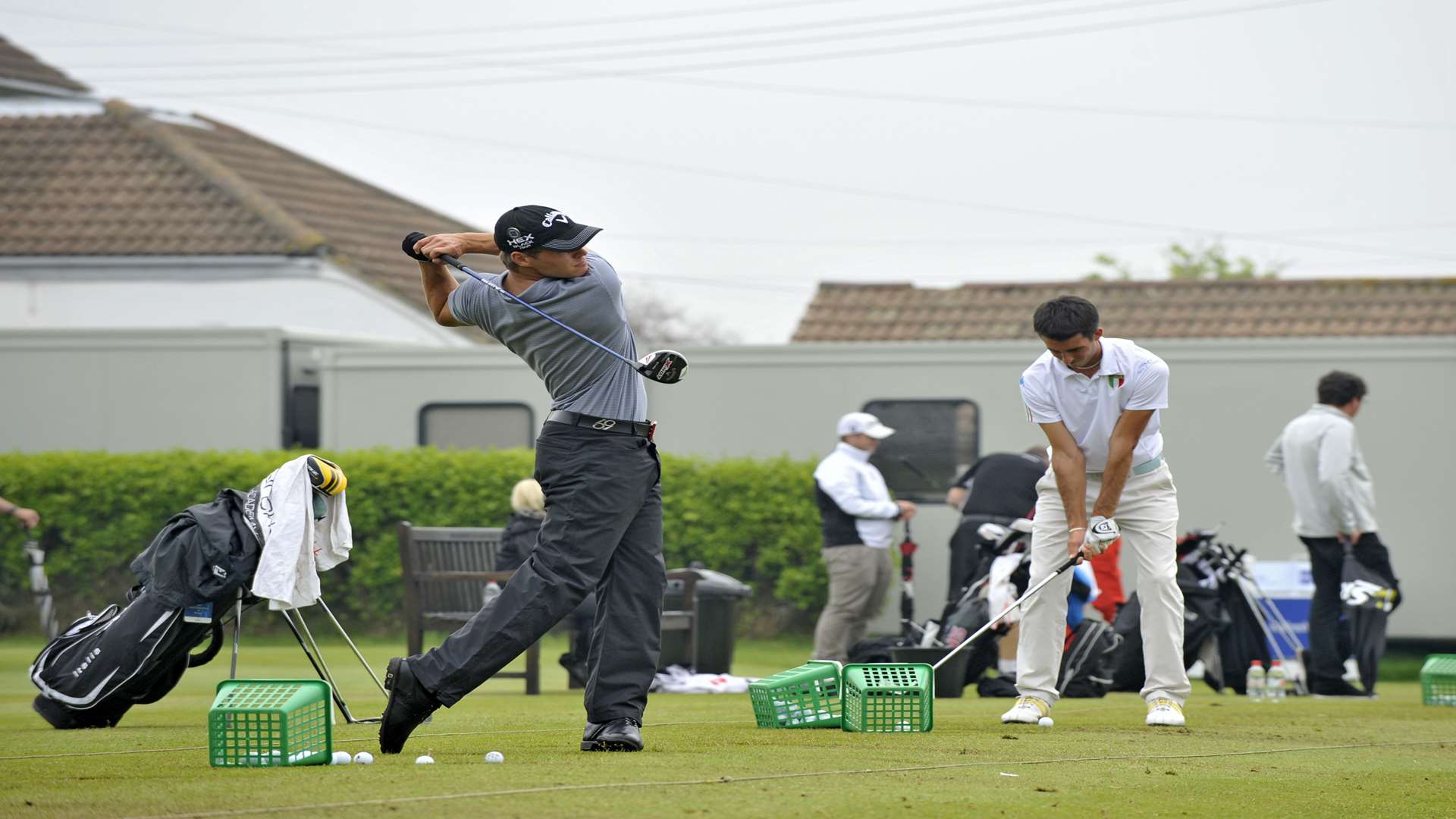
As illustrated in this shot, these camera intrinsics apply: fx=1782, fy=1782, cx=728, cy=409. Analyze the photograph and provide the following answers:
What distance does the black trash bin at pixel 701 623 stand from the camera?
31.3 feet

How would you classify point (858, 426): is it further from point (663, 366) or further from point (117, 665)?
point (663, 366)

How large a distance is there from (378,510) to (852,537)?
14.6 feet

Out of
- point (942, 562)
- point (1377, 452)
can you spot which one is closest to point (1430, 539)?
point (1377, 452)

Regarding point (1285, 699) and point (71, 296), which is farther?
point (71, 296)

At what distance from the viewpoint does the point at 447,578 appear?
909 centimetres

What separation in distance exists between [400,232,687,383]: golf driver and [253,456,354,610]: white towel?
107cm

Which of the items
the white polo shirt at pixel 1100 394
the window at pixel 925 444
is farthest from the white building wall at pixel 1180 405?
the white polo shirt at pixel 1100 394

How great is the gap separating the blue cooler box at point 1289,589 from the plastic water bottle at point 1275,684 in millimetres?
1221

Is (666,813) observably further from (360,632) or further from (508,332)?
(360,632)

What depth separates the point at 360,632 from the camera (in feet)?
43.6

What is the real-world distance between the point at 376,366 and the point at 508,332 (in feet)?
27.4

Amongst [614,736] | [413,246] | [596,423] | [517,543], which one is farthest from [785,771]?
[517,543]

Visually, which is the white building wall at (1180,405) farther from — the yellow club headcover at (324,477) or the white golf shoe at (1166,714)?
the yellow club headcover at (324,477)

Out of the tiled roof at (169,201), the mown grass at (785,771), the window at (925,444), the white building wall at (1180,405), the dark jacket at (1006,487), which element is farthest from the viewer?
the tiled roof at (169,201)
